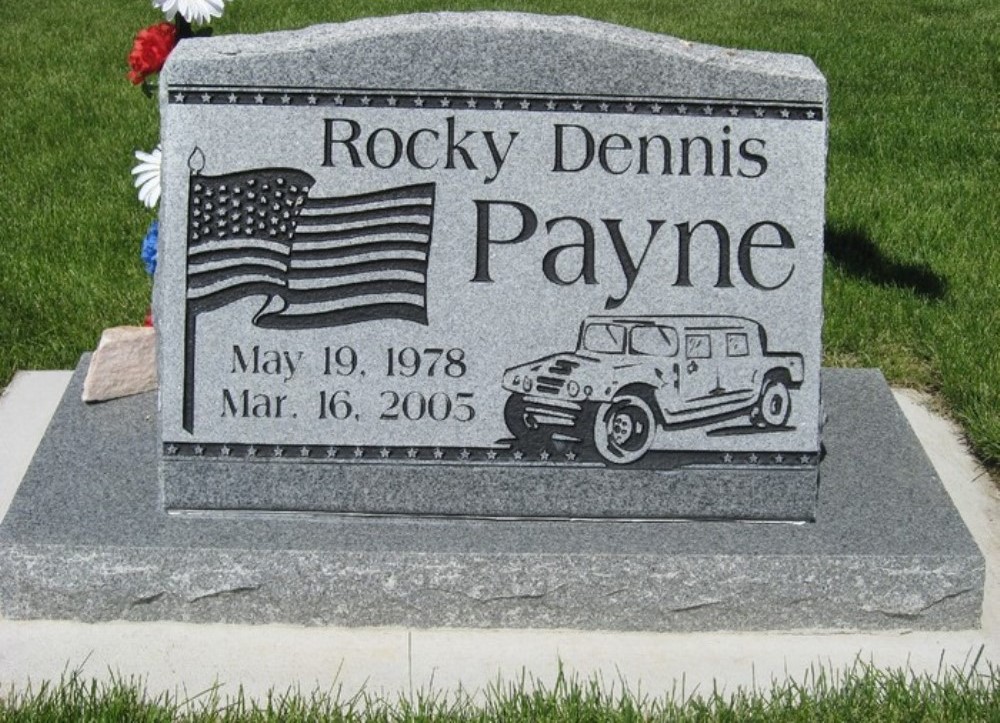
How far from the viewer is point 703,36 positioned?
33.4ft

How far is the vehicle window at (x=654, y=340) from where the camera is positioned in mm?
4039

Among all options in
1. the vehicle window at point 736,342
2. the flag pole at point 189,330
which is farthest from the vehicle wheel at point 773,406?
the flag pole at point 189,330

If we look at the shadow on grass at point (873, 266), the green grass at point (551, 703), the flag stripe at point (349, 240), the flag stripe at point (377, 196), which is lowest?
the green grass at point (551, 703)

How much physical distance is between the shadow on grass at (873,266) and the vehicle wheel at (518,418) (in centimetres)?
268

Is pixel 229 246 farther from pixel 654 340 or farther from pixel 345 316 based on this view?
pixel 654 340

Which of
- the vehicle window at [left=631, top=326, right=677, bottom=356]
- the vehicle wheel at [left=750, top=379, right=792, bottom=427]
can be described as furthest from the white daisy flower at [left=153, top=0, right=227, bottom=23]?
the vehicle wheel at [left=750, top=379, right=792, bottom=427]

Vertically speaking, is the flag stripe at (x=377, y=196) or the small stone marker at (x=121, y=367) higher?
the flag stripe at (x=377, y=196)

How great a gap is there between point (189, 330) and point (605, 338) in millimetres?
1066

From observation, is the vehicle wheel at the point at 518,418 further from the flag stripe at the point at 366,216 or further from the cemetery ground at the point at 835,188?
the cemetery ground at the point at 835,188

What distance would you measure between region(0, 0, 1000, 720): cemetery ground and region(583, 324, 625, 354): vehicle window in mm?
890

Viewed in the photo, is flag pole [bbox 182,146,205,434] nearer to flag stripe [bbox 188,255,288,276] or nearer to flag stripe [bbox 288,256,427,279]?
flag stripe [bbox 188,255,288,276]

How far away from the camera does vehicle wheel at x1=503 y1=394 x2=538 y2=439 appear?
4.05 metres

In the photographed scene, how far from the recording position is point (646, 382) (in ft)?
13.3

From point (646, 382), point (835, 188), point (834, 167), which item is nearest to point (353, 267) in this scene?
point (646, 382)
